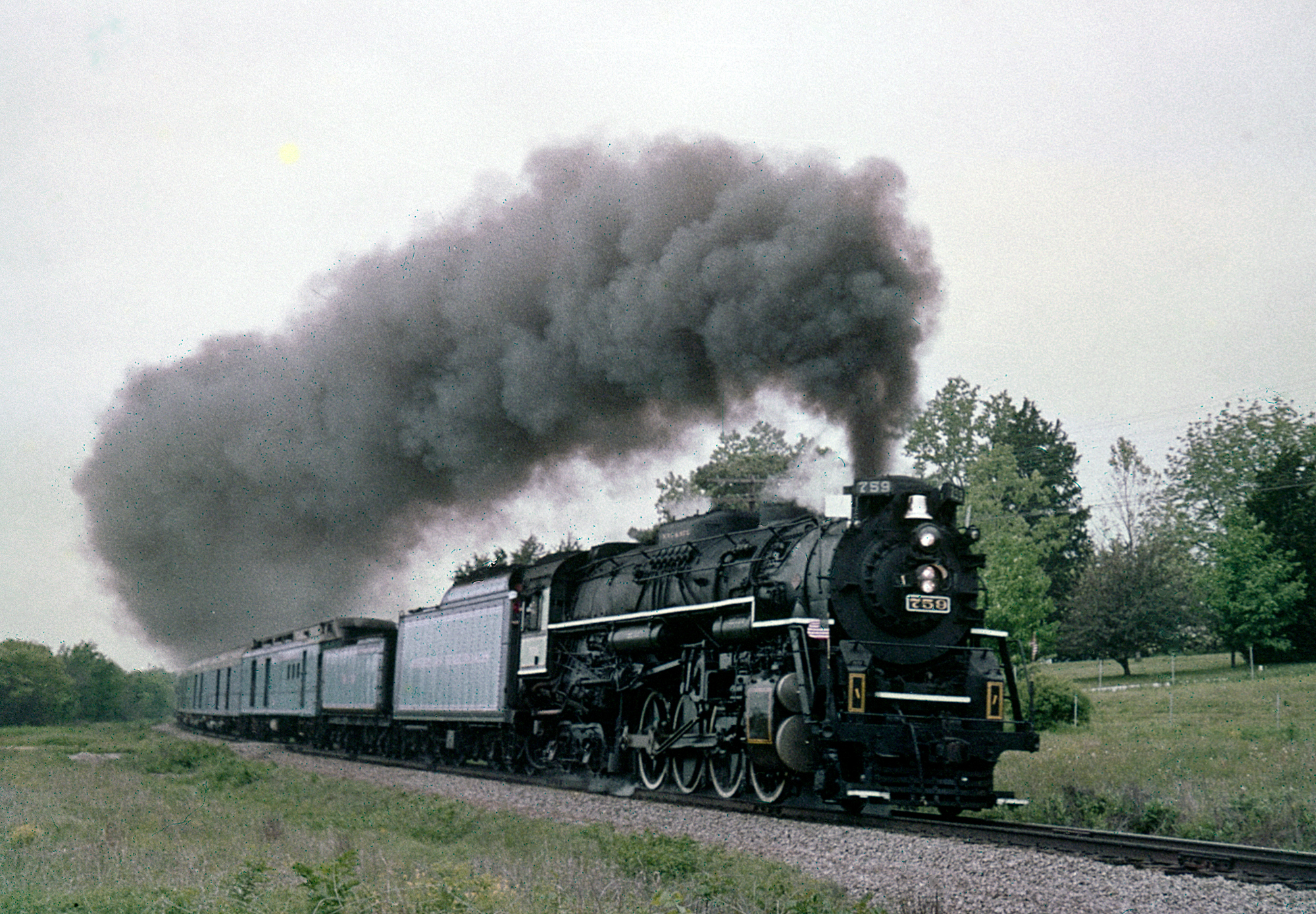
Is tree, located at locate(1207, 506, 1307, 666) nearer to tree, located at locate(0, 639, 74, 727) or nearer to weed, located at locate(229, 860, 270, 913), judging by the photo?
weed, located at locate(229, 860, 270, 913)

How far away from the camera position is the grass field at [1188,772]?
38.3 ft

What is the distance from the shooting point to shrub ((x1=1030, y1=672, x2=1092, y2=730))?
26641mm

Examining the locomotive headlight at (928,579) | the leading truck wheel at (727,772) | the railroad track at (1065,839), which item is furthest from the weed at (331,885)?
the locomotive headlight at (928,579)

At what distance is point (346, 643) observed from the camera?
28.5 m

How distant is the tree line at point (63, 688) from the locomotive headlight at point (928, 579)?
57.6m

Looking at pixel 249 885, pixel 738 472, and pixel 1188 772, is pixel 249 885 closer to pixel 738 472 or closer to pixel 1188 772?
pixel 1188 772

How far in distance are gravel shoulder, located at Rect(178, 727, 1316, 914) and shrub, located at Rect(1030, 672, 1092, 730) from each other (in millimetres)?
15953

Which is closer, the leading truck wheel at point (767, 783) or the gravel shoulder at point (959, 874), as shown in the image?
the gravel shoulder at point (959, 874)

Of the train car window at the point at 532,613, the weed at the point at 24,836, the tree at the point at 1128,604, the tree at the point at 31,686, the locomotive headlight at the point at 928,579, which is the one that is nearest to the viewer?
the weed at the point at 24,836

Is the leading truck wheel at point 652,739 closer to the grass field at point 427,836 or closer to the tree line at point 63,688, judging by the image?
the grass field at point 427,836

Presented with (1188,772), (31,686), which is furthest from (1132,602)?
(31,686)

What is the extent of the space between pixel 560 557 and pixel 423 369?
6.01 m

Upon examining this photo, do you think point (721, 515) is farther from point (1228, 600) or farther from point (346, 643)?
point (1228, 600)

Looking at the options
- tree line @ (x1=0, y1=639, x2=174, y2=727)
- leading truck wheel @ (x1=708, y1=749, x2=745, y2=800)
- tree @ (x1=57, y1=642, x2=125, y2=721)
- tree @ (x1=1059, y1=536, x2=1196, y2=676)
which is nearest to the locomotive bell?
leading truck wheel @ (x1=708, y1=749, x2=745, y2=800)
